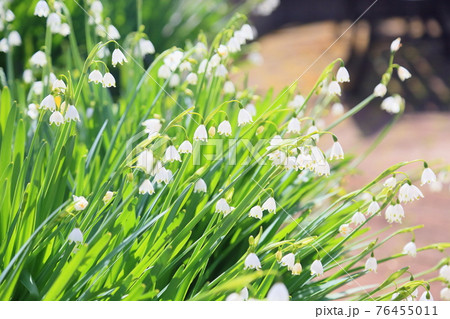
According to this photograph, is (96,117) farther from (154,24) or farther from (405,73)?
(154,24)

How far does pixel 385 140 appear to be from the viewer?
560 cm

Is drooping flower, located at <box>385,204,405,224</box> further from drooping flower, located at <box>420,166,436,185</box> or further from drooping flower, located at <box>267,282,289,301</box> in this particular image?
drooping flower, located at <box>267,282,289,301</box>

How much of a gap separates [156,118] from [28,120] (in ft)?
1.99

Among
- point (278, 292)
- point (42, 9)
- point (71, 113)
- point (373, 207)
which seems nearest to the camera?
point (278, 292)

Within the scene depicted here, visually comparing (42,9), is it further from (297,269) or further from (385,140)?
(385,140)

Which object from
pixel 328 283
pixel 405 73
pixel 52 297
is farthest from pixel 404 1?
pixel 52 297

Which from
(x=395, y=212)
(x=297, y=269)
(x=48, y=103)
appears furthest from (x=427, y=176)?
(x=48, y=103)

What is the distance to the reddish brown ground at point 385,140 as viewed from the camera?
12.5ft

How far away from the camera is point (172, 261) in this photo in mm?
1711

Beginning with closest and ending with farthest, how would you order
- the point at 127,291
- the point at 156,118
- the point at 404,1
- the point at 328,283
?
the point at 127,291 → the point at 328,283 → the point at 156,118 → the point at 404,1

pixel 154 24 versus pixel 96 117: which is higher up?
pixel 154 24

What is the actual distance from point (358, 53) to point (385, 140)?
246 cm

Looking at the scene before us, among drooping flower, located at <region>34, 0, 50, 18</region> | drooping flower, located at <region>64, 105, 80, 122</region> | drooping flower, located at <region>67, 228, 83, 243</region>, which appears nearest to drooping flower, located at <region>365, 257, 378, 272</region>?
drooping flower, located at <region>67, 228, 83, 243</region>

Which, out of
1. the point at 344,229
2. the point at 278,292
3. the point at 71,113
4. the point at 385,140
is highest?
the point at 385,140
